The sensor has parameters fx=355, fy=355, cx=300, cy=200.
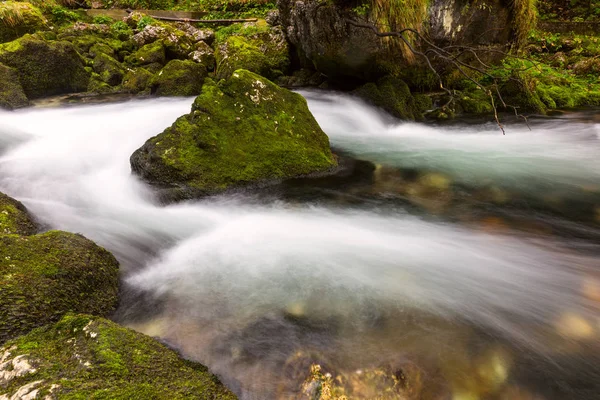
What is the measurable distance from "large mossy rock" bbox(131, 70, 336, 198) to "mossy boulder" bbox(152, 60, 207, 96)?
5.44 meters

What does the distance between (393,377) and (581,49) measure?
17.6m

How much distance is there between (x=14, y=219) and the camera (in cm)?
341

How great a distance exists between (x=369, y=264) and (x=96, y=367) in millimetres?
2430

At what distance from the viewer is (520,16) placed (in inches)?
342

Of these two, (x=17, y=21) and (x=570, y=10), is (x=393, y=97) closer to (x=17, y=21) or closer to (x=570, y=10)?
(x=17, y=21)

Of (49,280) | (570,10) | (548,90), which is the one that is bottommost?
(49,280)

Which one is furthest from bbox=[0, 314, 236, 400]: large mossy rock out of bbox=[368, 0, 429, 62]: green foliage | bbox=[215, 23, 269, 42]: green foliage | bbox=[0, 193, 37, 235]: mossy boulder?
bbox=[215, 23, 269, 42]: green foliage

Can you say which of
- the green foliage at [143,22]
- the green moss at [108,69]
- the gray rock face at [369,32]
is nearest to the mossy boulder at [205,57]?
the green moss at [108,69]

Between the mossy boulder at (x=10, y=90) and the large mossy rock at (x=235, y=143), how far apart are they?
617 cm

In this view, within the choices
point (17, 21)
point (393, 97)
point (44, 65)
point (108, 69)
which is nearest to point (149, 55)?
point (108, 69)

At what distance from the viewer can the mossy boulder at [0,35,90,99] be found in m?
9.17

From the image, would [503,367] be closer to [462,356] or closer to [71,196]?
[462,356]

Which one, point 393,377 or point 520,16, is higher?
point 520,16

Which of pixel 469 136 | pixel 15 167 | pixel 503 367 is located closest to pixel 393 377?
pixel 503 367
